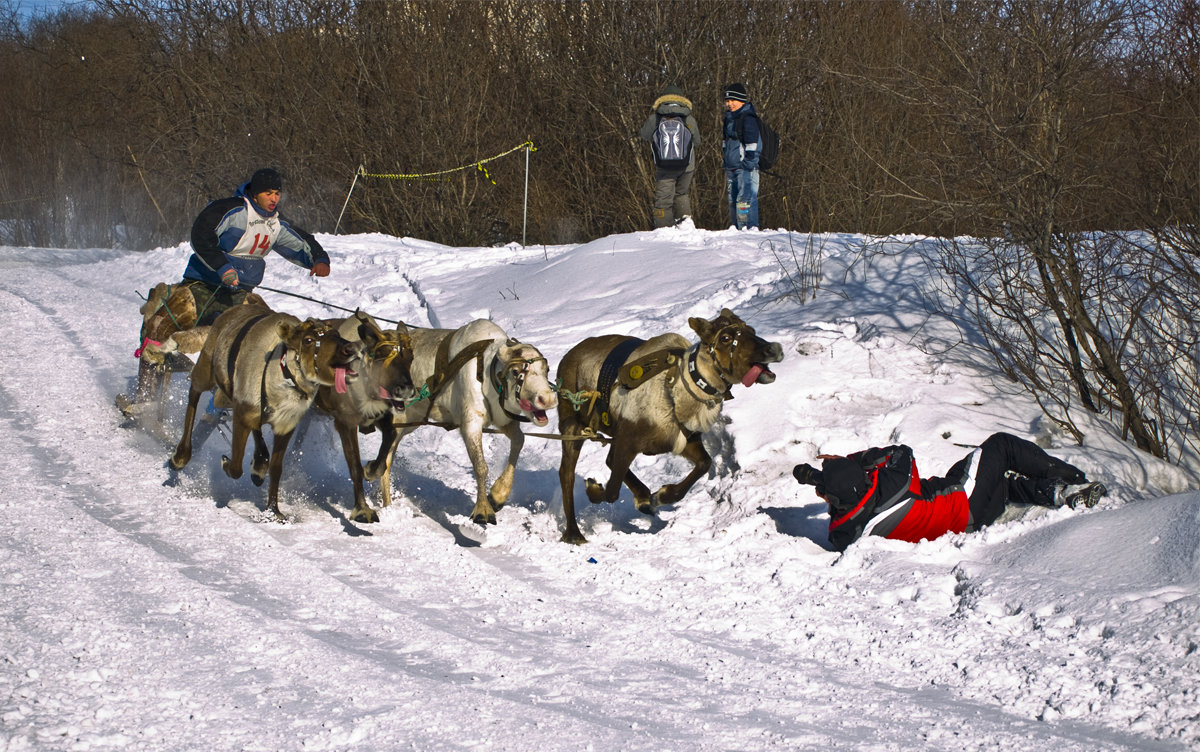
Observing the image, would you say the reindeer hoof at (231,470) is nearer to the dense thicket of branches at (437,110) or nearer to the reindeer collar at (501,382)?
the reindeer collar at (501,382)

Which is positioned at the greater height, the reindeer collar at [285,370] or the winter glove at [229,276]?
the winter glove at [229,276]

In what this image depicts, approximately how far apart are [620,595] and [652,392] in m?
1.54

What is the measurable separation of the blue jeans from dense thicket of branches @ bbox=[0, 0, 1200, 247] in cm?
46

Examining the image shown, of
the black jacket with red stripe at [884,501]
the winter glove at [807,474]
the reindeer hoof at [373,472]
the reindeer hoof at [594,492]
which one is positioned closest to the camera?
the black jacket with red stripe at [884,501]

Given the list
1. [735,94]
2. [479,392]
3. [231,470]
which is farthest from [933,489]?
[735,94]

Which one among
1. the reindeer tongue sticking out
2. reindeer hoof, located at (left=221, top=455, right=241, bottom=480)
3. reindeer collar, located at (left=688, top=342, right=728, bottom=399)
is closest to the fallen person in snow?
the reindeer tongue sticking out

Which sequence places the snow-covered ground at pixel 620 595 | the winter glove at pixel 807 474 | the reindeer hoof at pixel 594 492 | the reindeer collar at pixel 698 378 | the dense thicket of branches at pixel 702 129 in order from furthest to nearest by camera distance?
the dense thicket of branches at pixel 702 129, the reindeer hoof at pixel 594 492, the reindeer collar at pixel 698 378, the winter glove at pixel 807 474, the snow-covered ground at pixel 620 595

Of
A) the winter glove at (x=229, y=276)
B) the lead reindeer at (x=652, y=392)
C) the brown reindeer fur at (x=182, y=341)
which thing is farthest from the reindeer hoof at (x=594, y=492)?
the winter glove at (x=229, y=276)

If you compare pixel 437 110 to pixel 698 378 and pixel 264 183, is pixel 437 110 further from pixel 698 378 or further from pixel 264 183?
pixel 698 378

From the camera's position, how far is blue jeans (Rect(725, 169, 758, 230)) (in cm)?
1445

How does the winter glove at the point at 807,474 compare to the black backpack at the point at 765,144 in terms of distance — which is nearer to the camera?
the winter glove at the point at 807,474

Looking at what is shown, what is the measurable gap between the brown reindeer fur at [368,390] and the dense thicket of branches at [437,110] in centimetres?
833

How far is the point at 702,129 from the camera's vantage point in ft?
65.0

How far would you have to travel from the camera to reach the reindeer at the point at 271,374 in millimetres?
7246
